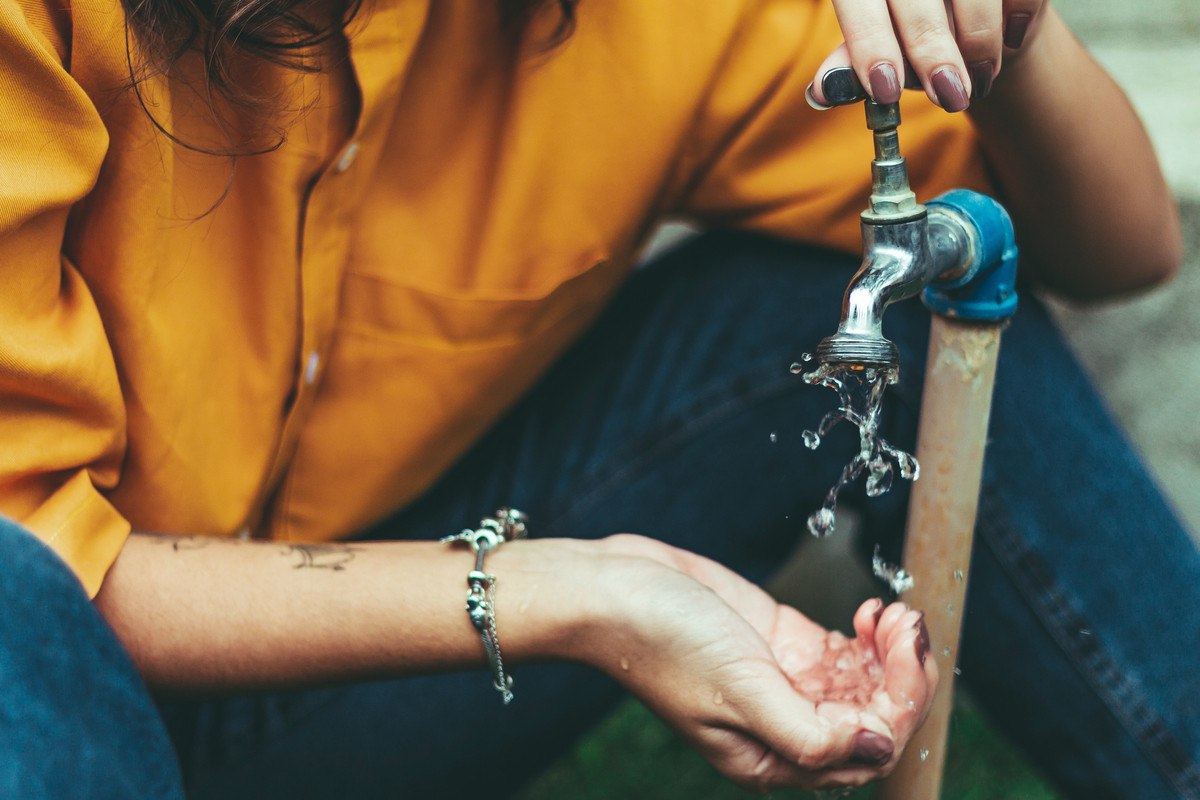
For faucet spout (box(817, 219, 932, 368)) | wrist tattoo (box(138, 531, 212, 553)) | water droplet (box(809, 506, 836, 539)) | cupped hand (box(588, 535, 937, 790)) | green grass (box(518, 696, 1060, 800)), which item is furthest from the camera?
green grass (box(518, 696, 1060, 800))

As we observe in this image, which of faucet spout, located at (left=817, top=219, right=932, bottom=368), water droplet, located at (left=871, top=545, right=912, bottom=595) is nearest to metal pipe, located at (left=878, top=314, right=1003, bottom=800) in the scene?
water droplet, located at (left=871, top=545, right=912, bottom=595)

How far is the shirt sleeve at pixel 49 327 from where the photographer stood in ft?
1.98

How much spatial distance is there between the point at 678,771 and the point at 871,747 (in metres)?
0.73

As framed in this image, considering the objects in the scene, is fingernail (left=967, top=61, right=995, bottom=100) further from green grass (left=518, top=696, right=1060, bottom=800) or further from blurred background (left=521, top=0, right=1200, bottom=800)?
green grass (left=518, top=696, right=1060, bottom=800)

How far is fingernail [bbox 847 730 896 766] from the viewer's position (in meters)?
0.62

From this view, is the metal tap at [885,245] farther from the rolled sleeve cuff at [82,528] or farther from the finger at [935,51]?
the rolled sleeve cuff at [82,528]

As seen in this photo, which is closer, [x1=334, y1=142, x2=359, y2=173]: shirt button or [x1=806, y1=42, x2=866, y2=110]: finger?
[x1=806, y1=42, x2=866, y2=110]: finger

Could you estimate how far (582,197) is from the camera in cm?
88

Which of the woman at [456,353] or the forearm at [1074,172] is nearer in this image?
the woman at [456,353]

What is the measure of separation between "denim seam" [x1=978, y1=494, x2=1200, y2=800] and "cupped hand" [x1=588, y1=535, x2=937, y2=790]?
0.18 meters

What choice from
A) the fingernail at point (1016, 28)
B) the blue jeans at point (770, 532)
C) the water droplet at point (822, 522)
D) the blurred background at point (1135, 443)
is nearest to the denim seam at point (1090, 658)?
the blue jeans at point (770, 532)

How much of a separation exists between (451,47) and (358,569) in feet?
1.39

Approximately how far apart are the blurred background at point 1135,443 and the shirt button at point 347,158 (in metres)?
0.85

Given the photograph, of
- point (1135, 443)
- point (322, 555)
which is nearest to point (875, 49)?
point (322, 555)
